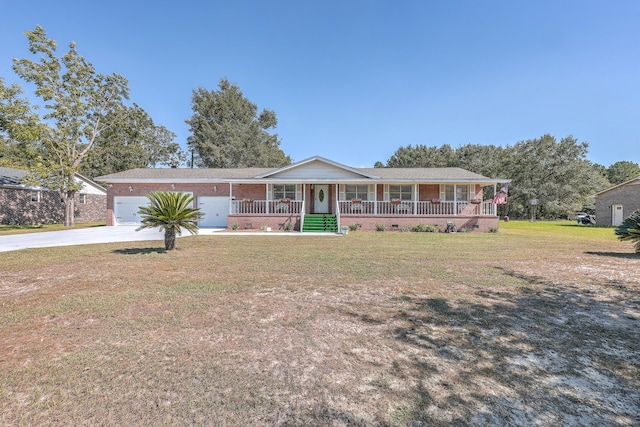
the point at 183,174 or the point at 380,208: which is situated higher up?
the point at 183,174

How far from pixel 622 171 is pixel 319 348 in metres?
101

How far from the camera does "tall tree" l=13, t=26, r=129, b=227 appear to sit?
808 inches

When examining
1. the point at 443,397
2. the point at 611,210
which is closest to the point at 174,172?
the point at 443,397

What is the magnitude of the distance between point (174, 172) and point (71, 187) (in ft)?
24.6

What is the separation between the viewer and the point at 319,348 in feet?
10.5

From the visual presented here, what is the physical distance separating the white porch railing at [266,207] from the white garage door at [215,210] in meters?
1.75

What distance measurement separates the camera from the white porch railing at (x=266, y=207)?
19.0 meters

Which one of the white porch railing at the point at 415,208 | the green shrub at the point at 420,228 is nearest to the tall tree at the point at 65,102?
the white porch railing at the point at 415,208

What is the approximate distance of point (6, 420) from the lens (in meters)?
2.11

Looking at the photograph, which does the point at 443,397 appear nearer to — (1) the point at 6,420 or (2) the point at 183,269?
(1) the point at 6,420

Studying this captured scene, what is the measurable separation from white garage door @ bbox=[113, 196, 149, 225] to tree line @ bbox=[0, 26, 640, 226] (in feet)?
14.4

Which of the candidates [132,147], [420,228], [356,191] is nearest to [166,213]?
[356,191]

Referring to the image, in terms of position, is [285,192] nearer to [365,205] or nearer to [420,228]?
[365,205]

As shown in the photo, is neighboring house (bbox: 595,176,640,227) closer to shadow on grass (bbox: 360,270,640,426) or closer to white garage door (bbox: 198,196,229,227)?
shadow on grass (bbox: 360,270,640,426)
